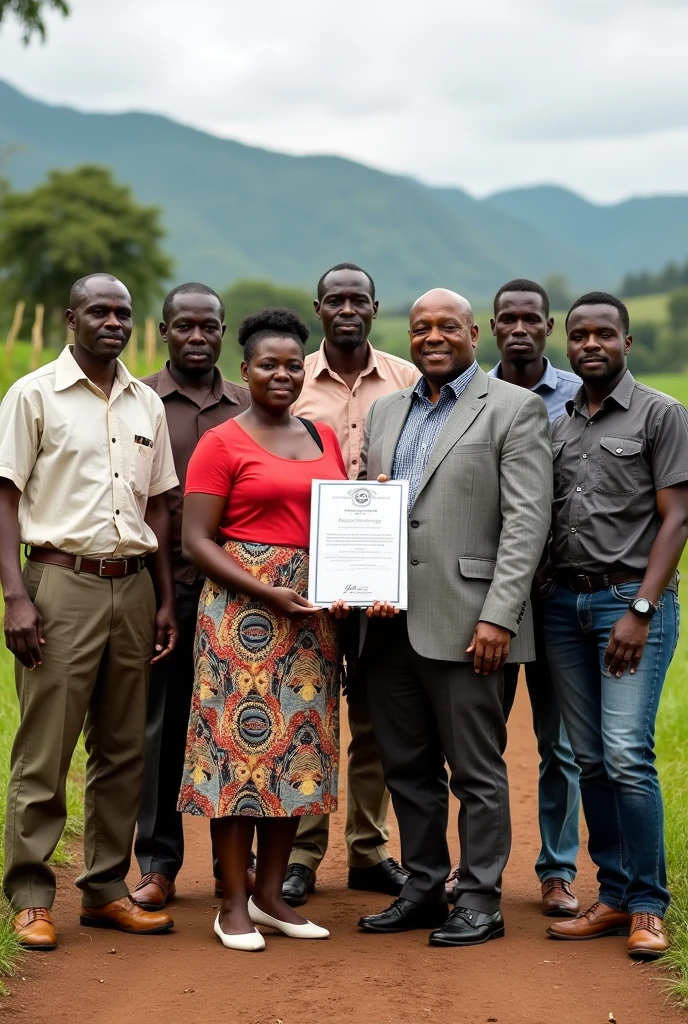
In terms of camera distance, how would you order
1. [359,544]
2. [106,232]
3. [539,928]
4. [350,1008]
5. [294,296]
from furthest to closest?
[294,296]
[106,232]
[539,928]
[359,544]
[350,1008]

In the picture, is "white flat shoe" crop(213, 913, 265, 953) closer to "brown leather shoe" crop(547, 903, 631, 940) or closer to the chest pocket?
"brown leather shoe" crop(547, 903, 631, 940)

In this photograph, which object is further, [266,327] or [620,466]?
[266,327]

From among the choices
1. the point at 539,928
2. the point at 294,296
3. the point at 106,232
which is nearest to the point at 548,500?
the point at 539,928

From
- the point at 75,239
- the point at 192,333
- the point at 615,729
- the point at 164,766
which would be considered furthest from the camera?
the point at 75,239

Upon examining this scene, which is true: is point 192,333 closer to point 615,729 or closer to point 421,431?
point 421,431

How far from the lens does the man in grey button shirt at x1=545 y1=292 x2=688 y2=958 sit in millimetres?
4605

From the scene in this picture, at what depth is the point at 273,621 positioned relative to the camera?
470cm

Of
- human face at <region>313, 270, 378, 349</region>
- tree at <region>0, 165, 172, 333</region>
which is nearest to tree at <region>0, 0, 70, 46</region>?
human face at <region>313, 270, 378, 349</region>

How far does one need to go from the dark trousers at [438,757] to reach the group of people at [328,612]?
0.01 m

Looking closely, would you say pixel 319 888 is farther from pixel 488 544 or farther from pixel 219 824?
pixel 488 544

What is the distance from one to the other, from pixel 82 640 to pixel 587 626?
6.31ft

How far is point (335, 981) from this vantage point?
14.3 feet

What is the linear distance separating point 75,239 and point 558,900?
51803 mm

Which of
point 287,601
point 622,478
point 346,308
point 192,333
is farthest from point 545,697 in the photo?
point 192,333
